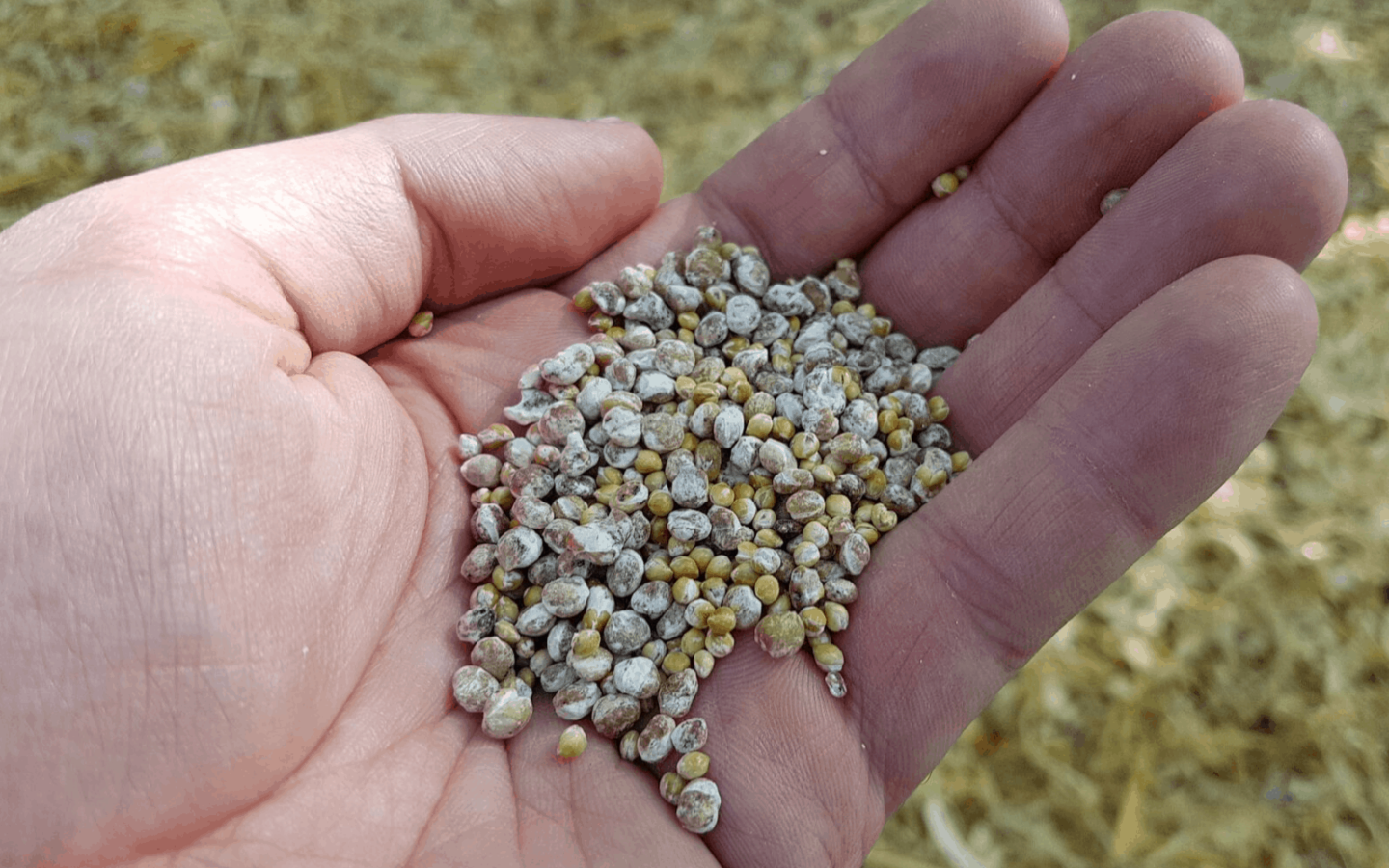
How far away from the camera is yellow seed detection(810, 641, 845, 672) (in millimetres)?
2160

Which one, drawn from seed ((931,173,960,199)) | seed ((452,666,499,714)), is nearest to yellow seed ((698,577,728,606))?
seed ((452,666,499,714))

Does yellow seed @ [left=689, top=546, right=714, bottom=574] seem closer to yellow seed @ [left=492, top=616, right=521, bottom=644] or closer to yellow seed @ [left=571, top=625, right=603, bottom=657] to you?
yellow seed @ [left=571, top=625, right=603, bottom=657]

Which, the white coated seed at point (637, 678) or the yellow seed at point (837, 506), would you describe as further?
the yellow seed at point (837, 506)

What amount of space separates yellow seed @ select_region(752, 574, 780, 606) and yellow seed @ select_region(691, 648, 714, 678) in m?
0.19

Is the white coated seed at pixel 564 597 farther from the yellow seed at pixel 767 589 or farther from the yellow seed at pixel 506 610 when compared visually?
the yellow seed at pixel 767 589

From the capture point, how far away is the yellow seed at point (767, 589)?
2.23m

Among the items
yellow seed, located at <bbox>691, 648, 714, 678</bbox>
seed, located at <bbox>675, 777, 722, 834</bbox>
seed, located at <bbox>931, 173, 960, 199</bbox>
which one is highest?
seed, located at <bbox>931, 173, 960, 199</bbox>

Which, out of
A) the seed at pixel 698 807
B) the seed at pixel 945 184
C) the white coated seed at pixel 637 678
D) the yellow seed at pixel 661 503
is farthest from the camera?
the seed at pixel 945 184

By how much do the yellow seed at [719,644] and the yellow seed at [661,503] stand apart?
13.6 inches

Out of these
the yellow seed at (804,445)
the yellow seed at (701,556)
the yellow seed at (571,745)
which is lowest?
the yellow seed at (571,745)

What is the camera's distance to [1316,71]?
4.40 meters

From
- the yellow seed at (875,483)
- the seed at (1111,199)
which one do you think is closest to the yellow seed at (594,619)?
the yellow seed at (875,483)

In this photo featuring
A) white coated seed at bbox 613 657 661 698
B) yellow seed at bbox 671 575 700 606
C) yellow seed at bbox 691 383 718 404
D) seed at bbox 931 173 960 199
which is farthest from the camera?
seed at bbox 931 173 960 199

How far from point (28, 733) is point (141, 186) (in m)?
1.23
